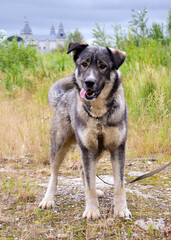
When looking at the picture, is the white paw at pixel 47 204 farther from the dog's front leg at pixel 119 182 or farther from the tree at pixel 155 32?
the tree at pixel 155 32

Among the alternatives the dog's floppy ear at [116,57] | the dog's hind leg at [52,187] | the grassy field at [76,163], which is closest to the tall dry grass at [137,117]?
the grassy field at [76,163]

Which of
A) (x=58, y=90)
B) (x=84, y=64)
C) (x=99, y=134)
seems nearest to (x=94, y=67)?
(x=84, y=64)

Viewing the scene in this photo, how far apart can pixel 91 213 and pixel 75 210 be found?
29 cm

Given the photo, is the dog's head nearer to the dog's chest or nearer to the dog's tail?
the dog's chest

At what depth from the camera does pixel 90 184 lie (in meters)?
3.23

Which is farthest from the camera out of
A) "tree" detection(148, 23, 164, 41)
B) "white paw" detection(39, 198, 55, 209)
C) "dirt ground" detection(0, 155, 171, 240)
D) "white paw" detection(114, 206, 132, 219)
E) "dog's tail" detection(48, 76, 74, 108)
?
"tree" detection(148, 23, 164, 41)

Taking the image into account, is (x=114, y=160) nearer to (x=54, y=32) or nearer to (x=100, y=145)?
(x=100, y=145)

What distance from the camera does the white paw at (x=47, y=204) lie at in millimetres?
3574

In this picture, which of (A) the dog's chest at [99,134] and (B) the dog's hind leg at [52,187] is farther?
(B) the dog's hind leg at [52,187]

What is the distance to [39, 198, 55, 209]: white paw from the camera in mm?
3574

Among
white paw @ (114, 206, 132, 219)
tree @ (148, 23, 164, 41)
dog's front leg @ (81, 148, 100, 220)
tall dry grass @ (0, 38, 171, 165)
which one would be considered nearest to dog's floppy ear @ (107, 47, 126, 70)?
dog's front leg @ (81, 148, 100, 220)

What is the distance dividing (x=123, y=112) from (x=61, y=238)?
133 centimetres

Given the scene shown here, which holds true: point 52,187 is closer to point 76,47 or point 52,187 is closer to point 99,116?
point 99,116

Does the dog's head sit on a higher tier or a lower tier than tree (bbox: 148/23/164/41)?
lower
